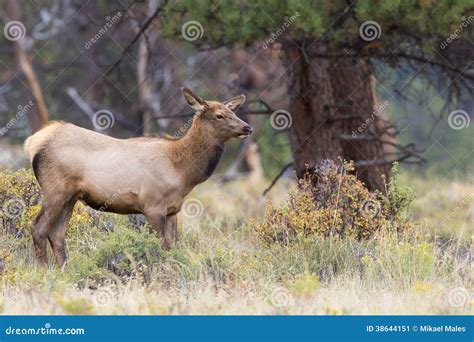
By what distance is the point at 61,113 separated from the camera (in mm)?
28031

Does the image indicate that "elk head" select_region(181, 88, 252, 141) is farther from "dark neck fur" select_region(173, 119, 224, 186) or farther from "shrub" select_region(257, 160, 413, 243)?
"shrub" select_region(257, 160, 413, 243)

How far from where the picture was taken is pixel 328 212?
12078 mm

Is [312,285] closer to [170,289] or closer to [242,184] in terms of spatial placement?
[170,289]

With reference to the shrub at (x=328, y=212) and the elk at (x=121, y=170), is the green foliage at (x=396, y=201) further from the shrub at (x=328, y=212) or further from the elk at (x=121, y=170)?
the elk at (x=121, y=170)

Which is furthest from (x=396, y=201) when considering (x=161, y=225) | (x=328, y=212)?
(x=161, y=225)

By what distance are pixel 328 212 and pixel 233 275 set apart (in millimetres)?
1803

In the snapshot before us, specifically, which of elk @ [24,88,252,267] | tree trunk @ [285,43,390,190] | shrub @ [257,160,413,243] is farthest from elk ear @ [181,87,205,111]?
tree trunk @ [285,43,390,190]

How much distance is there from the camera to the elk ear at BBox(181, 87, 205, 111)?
11531mm

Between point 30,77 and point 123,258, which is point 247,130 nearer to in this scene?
point 123,258

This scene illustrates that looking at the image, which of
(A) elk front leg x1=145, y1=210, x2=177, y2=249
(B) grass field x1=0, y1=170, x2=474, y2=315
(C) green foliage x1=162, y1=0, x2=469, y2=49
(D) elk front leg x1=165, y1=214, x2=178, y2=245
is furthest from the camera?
(C) green foliage x1=162, y1=0, x2=469, y2=49

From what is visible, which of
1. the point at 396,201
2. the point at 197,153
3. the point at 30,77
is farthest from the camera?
the point at 30,77

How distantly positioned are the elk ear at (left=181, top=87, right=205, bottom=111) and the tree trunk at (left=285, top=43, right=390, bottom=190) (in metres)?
3.26

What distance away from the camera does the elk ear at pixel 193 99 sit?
37.8ft
